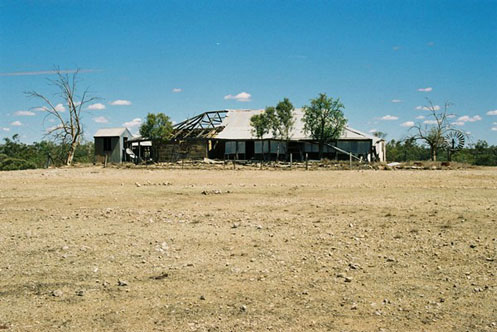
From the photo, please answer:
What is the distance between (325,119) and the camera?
46344 mm

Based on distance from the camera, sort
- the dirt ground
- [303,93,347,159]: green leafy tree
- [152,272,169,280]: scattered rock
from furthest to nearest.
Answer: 1. [303,93,347,159]: green leafy tree
2. [152,272,169,280]: scattered rock
3. the dirt ground

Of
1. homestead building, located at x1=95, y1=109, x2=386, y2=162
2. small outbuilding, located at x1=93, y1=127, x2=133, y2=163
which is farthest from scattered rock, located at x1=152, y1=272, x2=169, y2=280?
small outbuilding, located at x1=93, y1=127, x2=133, y2=163

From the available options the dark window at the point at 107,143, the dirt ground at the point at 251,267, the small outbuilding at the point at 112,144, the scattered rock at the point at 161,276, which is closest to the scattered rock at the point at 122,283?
the dirt ground at the point at 251,267

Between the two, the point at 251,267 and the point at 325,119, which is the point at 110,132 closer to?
the point at 325,119

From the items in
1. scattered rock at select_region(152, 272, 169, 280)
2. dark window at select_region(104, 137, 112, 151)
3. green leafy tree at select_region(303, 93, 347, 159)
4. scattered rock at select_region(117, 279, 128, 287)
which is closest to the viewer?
scattered rock at select_region(117, 279, 128, 287)

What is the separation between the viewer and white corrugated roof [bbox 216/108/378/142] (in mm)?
48219

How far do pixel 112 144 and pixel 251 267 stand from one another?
48.9 m

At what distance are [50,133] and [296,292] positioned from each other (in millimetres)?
47284

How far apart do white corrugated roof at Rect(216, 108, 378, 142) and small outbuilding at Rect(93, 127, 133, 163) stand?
11170mm

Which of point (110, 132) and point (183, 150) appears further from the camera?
point (110, 132)

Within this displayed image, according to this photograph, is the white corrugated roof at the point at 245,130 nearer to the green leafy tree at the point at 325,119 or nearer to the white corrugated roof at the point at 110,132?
the green leafy tree at the point at 325,119

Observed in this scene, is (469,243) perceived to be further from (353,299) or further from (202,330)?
(202,330)

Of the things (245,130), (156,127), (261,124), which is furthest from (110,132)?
(261,124)

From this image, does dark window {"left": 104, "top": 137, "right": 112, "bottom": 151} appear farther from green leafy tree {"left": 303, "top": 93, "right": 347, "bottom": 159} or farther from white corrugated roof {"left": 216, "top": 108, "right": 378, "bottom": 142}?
green leafy tree {"left": 303, "top": 93, "right": 347, "bottom": 159}
